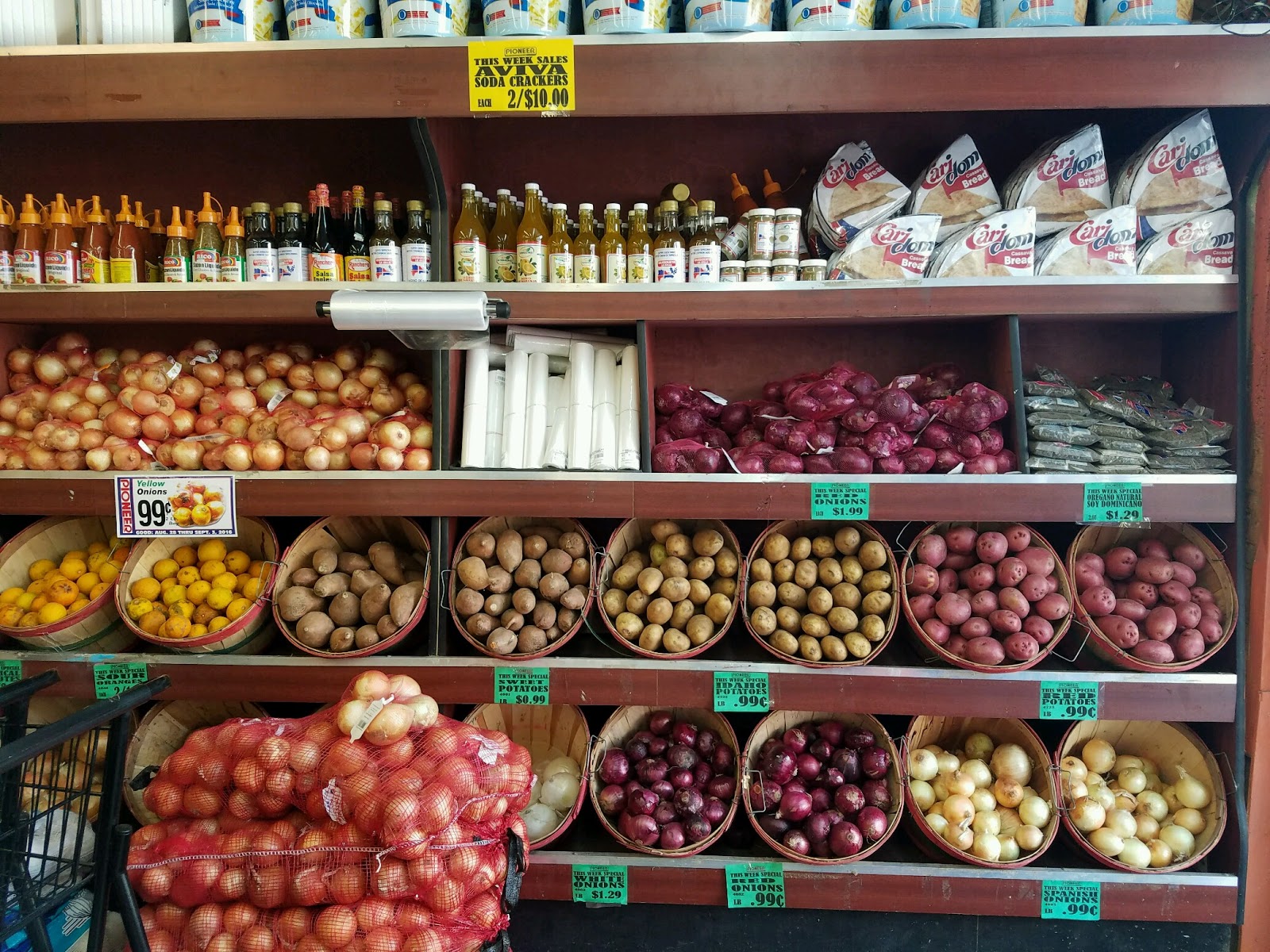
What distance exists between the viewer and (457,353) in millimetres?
2205

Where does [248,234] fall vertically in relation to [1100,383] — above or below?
above

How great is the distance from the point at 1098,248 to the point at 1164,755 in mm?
1555

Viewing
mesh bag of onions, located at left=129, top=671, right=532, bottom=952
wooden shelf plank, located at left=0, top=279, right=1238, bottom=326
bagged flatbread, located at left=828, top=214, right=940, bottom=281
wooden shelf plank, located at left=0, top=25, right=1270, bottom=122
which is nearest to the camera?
mesh bag of onions, located at left=129, top=671, right=532, bottom=952

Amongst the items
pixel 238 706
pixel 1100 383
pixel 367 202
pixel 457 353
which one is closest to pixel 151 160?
pixel 367 202

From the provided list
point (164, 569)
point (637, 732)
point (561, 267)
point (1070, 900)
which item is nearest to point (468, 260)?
point (561, 267)

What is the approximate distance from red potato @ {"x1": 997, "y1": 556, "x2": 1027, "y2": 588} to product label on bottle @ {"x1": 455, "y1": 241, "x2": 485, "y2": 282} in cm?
176

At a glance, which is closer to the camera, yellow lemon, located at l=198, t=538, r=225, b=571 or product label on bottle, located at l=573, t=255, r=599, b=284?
product label on bottle, located at l=573, t=255, r=599, b=284

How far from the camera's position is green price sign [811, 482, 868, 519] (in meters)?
1.95

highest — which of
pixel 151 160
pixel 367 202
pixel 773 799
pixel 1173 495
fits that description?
pixel 151 160

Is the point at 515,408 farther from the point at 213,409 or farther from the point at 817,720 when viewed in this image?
the point at 817,720

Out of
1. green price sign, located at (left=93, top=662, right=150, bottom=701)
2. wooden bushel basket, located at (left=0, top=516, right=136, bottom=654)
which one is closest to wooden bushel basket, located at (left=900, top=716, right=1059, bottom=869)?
green price sign, located at (left=93, top=662, right=150, bottom=701)

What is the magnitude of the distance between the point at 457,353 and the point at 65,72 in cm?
124

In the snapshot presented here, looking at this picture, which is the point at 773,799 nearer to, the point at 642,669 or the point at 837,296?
the point at 642,669

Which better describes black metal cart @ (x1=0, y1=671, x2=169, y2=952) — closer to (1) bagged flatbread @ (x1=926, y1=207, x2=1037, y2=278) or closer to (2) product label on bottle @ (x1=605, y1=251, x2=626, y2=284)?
(2) product label on bottle @ (x1=605, y1=251, x2=626, y2=284)
